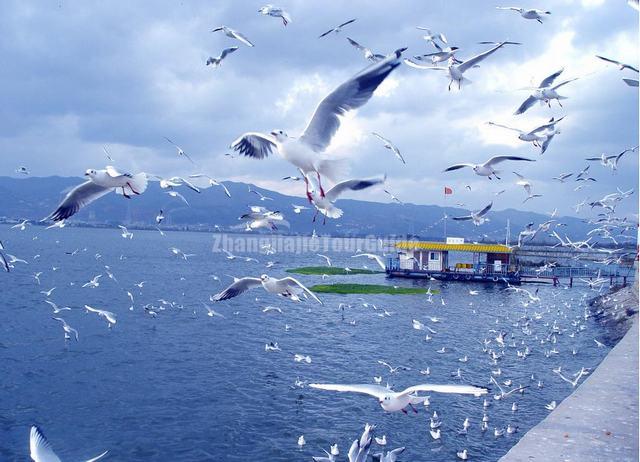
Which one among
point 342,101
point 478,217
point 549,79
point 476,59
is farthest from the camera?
point 478,217

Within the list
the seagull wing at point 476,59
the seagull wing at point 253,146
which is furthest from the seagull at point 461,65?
the seagull wing at point 253,146

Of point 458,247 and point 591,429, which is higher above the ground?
point 458,247

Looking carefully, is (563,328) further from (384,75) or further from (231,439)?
(384,75)

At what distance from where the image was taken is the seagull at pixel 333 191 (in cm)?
529

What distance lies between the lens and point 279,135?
549 cm

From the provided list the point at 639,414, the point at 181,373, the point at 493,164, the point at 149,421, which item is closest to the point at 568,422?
the point at 639,414

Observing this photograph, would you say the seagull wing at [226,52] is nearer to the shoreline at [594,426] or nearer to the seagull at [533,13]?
the seagull at [533,13]

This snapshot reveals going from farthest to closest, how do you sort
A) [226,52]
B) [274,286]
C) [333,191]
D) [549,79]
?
[226,52] < [549,79] < [274,286] < [333,191]

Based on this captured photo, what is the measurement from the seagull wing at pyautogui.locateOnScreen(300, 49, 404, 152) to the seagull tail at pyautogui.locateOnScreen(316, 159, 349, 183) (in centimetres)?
18

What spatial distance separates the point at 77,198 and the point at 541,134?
7126 mm

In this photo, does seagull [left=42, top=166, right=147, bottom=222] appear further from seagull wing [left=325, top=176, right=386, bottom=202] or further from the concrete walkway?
the concrete walkway

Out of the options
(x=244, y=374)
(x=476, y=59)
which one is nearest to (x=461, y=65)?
(x=476, y=59)

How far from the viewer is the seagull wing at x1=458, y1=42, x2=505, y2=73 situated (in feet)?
25.3

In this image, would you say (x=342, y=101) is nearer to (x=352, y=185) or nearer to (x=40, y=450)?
(x=352, y=185)
